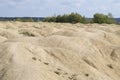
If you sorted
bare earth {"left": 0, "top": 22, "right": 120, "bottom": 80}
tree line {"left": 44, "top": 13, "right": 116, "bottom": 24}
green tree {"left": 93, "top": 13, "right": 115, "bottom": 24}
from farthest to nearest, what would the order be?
1. green tree {"left": 93, "top": 13, "right": 115, "bottom": 24}
2. tree line {"left": 44, "top": 13, "right": 116, "bottom": 24}
3. bare earth {"left": 0, "top": 22, "right": 120, "bottom": 80}

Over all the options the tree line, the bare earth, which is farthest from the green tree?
the bare earth

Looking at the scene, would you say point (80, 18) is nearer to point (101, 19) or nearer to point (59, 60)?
point (101, 19)

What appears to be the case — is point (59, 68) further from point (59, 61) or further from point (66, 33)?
point (66, 33)

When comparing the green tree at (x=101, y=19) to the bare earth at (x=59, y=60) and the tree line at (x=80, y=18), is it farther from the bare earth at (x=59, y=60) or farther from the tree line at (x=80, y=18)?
the bare earth at (x=59, y=60)

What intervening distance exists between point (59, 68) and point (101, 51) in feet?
27.0

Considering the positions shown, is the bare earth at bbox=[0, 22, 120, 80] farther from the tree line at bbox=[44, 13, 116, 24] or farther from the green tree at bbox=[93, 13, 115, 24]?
the green tree at bbox=[93, 13, 115, 24]

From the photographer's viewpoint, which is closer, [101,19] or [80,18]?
[80,18]

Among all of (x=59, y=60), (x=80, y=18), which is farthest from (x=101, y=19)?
(x=59, y=60)

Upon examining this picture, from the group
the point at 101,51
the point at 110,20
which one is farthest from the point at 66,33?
the point at 110,20

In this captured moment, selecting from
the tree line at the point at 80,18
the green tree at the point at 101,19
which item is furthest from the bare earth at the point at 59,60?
the green tree at the point at 101,19

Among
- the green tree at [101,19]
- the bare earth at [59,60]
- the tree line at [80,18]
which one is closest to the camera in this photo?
the bare earth at [59,60]

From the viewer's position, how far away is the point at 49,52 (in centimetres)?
2067

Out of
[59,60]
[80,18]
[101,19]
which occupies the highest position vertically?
[59,60]

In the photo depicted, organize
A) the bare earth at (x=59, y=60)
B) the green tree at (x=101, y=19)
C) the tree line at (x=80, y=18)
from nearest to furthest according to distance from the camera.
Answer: the bare earth at (x=59, y=60)
the tree line at (x=80, y=18)
the green tree at (x=101, y=19)
